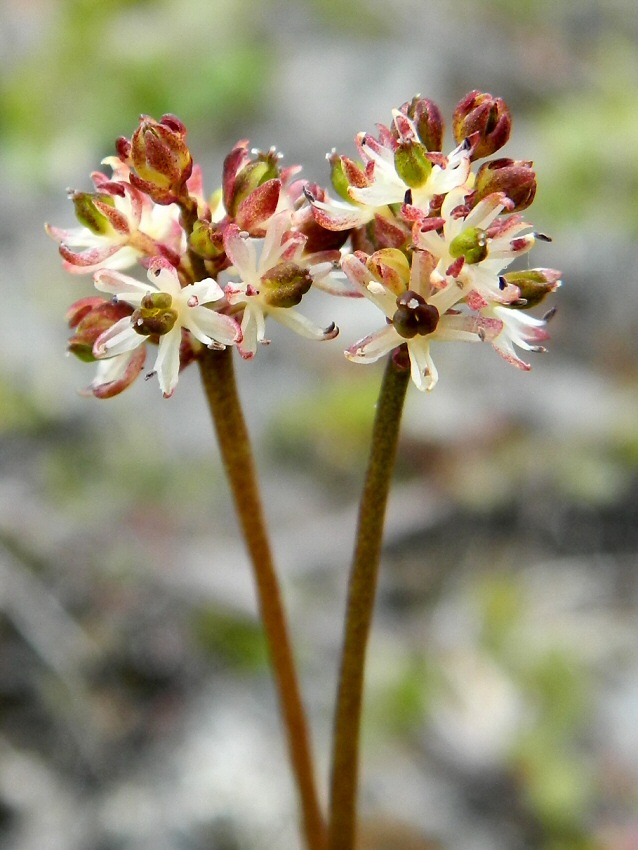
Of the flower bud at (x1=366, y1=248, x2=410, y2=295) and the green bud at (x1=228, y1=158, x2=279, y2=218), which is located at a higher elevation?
the green bud at (x1=228, y1=158, x2=279, y2=218)

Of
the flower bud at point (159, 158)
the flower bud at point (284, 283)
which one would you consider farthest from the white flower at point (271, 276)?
the flower bud at point (159, 158)

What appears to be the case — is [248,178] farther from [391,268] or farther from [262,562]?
[262,562]

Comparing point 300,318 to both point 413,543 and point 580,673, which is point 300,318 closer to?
point 580,673

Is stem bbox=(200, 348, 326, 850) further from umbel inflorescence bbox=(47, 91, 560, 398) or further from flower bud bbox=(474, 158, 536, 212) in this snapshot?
flower bud bbox=(474, 158, 536, 212)

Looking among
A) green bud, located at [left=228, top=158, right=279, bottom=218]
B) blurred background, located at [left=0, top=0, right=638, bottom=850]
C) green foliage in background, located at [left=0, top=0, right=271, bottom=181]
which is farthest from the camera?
green foliage in background, located at [left=0, top=0, right=271, bottom=181]

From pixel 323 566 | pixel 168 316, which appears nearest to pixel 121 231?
pixel 168 316

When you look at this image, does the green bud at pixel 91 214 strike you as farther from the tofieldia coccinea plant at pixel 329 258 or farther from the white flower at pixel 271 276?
the white flower at pixel 271 276

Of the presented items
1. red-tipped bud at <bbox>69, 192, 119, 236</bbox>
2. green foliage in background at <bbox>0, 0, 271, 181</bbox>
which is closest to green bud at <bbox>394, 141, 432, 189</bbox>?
red-tipped bud at <bbox>69, 192, 119, 236</bbox>

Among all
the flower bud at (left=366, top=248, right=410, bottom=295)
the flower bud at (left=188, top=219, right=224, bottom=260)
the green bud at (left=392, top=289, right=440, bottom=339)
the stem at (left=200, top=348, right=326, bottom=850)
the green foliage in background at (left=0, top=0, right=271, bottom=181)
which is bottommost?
the green foliage in background at (left=0, top=0, right=271, bottom=181)
